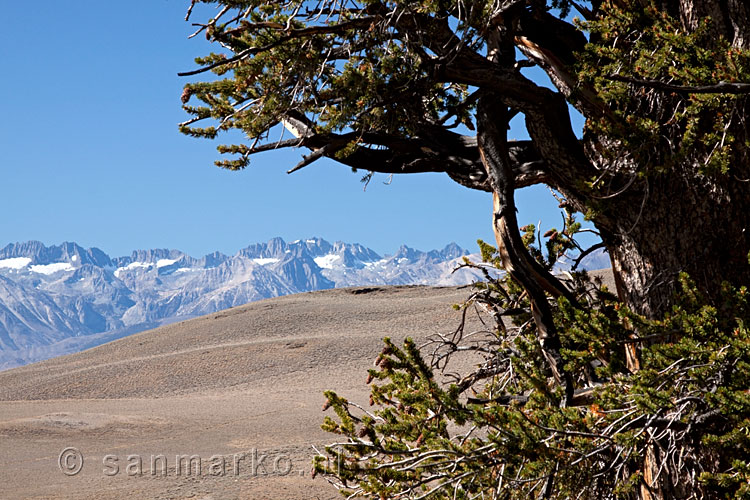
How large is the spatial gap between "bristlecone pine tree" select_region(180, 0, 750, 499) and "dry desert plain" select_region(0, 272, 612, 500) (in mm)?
4989

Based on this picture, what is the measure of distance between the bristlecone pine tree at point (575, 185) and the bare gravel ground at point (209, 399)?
16.6ft

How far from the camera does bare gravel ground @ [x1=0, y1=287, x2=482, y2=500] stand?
10.4 m

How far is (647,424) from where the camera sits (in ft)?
12.4

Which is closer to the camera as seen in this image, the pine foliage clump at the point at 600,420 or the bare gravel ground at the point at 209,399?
the pine foliage clump at the point at 600,420

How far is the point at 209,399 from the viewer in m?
22.6

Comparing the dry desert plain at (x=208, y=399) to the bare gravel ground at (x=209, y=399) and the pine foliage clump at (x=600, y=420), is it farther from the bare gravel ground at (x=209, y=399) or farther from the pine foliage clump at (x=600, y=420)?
the pine foliage clump at (x=600, y=420)

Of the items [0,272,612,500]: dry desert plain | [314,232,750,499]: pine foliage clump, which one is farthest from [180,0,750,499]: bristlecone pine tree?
[0,272,612,500]: dry desert plain

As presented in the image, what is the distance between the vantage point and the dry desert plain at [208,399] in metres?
10.3

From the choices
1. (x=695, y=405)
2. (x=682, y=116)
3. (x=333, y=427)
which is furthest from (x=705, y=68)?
(x=333, y=427)

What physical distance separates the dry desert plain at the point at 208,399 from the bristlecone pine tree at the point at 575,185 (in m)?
4.99

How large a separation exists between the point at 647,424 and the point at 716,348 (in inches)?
22.6

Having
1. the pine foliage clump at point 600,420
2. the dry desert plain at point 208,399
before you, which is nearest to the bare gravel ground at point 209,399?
the dry desert plain at point 208,399

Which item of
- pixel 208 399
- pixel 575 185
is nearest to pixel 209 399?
pixel 208 399

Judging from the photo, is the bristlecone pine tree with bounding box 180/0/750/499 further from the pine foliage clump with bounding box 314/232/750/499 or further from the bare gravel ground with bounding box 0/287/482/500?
A: the bare gravel ground with bounding box 0/287/482/500
